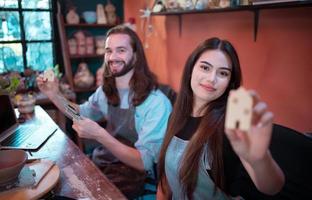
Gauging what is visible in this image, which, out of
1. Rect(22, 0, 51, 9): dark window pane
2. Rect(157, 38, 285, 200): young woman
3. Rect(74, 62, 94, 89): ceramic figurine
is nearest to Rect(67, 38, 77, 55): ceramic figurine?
Rect(74, 62, 94, 89): ceramic figurine

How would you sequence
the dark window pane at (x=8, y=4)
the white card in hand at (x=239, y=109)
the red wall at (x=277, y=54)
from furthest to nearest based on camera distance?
the dark window pane at (x=8, y=4) < the red wall at (x=277, y=54) < the white card in hand at (x=239, y=109)

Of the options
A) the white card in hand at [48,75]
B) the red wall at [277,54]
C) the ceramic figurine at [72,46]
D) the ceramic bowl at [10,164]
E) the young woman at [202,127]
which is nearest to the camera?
the ceramic bowl at [10,164]

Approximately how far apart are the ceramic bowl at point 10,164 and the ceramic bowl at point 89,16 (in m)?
2.49

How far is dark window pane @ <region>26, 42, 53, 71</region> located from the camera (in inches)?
131

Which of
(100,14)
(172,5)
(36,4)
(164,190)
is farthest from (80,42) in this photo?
(164,190)

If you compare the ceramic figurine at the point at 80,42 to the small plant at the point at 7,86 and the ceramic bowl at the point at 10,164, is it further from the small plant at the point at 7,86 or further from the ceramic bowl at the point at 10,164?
the ceramic bowl at the point at 10,164

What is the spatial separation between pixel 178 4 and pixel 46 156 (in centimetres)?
158

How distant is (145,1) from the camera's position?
3.11m

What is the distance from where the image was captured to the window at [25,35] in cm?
316

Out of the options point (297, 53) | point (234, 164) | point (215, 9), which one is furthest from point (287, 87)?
point (234, 164)

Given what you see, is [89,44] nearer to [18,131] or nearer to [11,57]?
[11,57]

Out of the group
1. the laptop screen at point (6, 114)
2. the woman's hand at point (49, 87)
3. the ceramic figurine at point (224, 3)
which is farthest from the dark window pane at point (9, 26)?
the ceramic figurine at point (224, 3)

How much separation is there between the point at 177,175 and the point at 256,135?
639 millimetres

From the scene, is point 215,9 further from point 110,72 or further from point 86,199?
point 86,199
